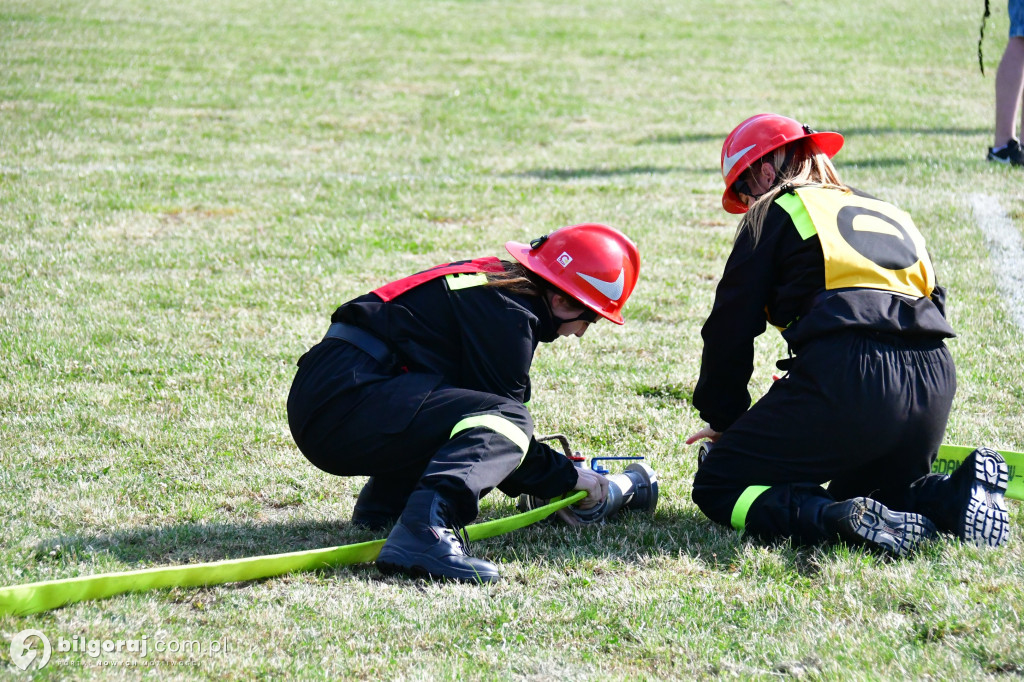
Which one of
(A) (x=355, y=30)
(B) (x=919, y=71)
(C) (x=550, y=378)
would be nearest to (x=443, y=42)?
(A) (x=355, y=30)

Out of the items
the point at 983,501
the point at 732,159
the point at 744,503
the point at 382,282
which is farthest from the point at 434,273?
the point at 382,282

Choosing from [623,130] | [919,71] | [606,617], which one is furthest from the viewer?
[919,71]

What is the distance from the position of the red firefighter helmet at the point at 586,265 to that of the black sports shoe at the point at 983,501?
130 cm

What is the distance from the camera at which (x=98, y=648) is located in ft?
9.46

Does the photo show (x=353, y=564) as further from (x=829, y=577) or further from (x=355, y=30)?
(x=355, y=30)

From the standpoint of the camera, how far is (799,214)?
3.65 metres

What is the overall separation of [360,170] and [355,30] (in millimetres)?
8869

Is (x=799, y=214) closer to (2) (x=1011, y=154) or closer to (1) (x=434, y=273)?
(1) (x=434, y=273)

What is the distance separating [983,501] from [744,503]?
2.57 feet

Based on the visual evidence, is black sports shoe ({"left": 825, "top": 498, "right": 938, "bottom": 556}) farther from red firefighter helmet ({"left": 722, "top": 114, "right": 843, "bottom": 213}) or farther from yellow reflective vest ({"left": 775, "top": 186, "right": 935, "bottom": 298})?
red firefighter helmet ({"left": 722, "top": 114, "right": 843, "bottom": 213})

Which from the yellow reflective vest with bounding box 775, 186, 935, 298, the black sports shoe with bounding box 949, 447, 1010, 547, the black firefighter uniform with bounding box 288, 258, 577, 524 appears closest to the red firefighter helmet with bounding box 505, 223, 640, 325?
the black firefighter uniform with bounding box 288, 258, 577, 524

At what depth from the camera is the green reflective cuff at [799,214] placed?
3.61 m

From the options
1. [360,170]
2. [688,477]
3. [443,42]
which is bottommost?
[688,477]

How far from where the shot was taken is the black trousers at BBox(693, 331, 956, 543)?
3.50m
